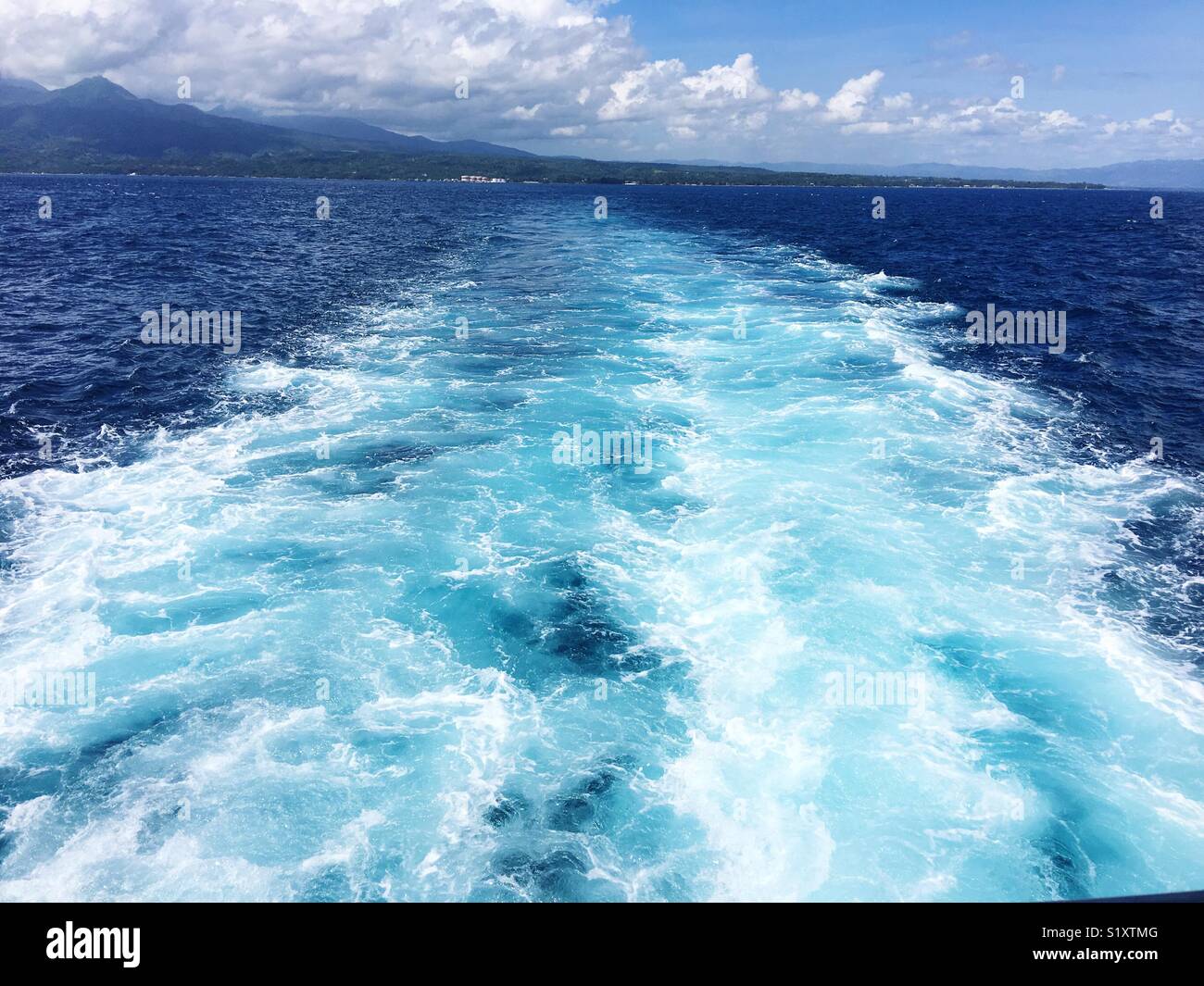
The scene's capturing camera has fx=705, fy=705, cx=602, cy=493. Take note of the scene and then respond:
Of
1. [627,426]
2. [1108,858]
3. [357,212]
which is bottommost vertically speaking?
[1108,858]

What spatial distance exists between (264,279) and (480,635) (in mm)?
68000

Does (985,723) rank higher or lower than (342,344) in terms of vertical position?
lower

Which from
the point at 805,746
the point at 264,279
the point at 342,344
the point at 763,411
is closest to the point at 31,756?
the point at 805,746

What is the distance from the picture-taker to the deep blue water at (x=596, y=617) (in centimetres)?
1703

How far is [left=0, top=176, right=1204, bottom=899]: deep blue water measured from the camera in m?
17.0

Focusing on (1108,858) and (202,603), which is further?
(202,603)

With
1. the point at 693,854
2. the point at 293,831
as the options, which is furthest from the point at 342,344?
the point at 693,854

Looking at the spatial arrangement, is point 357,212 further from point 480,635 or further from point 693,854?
point 693,854

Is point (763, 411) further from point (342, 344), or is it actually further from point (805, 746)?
point (342, 344)

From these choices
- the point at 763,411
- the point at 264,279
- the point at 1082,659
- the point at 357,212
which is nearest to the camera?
the point at 1082,659

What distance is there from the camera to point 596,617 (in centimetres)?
2511

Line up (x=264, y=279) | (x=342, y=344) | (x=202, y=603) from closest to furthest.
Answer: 1. (x=202, y=603)
2. (x=342, y=344)
3. (x=264, y=279)

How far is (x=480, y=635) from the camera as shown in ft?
79.1

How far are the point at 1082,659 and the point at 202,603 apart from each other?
30.0 m
